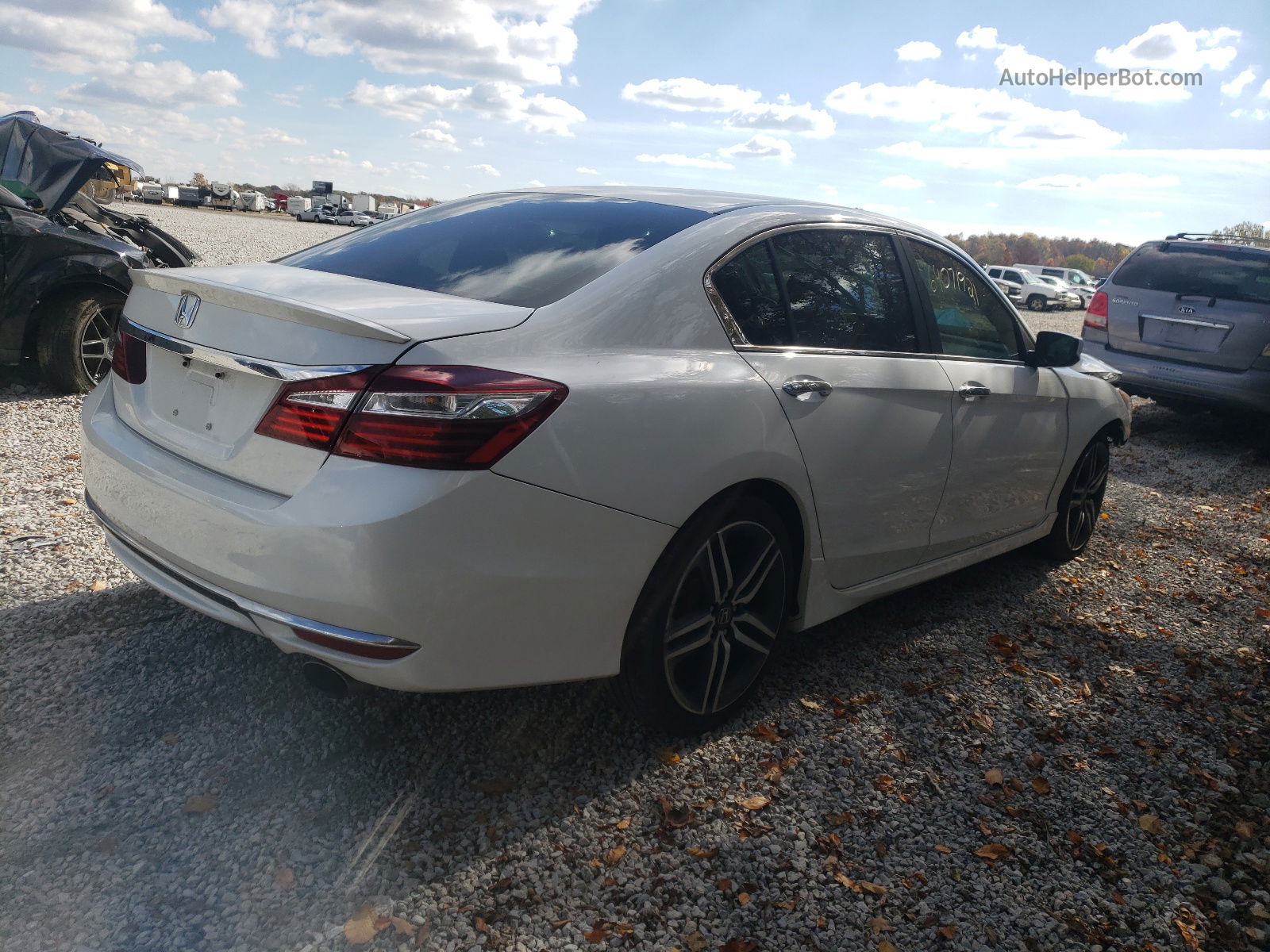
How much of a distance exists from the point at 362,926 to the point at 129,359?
1.78 meters

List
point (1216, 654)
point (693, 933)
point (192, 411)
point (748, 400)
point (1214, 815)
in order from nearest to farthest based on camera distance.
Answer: point (693, 933)
point (192, 411)
point (748, 400)
point (1214, 815)
point (1216, 654)

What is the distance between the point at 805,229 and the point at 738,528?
3.79 feet

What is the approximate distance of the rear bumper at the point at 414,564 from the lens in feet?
7.16

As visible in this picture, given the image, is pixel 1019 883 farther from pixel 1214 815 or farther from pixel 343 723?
pixel 343 723

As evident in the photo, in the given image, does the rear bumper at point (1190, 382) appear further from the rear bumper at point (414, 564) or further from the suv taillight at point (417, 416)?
the suv taillight at point (417, 416)

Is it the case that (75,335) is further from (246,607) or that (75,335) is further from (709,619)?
(709,619)

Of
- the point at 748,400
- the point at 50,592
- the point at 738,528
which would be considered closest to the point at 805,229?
the point at 748,400

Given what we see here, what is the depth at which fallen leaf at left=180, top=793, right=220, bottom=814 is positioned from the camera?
8.41 ft

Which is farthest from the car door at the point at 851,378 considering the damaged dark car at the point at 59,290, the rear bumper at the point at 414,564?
the damaged dark car at the point at 59,290

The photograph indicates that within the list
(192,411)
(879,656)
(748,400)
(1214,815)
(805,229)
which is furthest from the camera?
(879,656)

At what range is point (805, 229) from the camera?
11.1 ft

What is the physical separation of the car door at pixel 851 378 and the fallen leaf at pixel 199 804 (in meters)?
1.96

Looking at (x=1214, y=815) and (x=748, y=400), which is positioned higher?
(x=748, y=400)

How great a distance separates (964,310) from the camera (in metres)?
4.07
